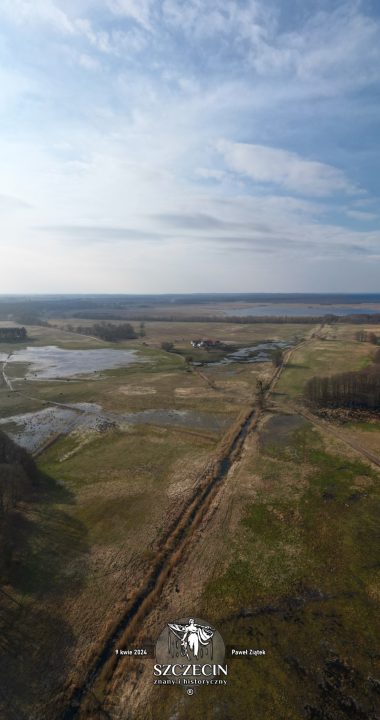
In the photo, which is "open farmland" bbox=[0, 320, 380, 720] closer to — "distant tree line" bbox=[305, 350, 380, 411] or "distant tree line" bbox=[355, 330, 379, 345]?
"distant tree line" bbox=[305, 350, 380, 411]

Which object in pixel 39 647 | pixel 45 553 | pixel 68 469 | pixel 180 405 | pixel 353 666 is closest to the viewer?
pixel 353 666

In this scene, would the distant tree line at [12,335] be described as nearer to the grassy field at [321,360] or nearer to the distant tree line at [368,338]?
the grassy field at [321,360]

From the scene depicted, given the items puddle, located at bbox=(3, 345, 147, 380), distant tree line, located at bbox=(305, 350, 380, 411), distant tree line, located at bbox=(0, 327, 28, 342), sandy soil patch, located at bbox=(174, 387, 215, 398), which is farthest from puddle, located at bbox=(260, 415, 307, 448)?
distant tree line, located at bbox=(0, 327, 28, 342)

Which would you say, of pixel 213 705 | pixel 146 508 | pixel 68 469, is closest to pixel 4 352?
pixel 68 469

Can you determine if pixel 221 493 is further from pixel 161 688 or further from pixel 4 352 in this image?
pixel 4 352

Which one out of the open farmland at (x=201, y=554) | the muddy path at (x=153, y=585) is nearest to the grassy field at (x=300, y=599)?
the open farmland at (x=201, y=554)

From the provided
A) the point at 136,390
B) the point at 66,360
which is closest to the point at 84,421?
the point at 136,390

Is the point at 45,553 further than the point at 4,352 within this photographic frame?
No
